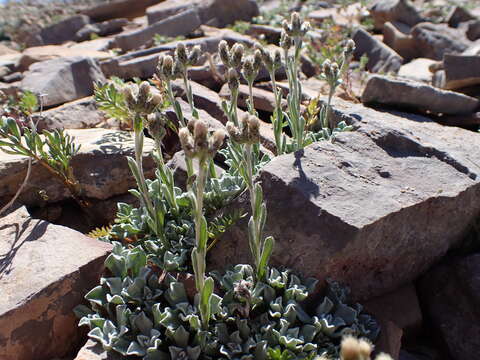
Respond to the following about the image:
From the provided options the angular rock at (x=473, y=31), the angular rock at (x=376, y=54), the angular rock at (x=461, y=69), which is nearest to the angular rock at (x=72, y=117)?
the angular rock at (x=461, y=69)

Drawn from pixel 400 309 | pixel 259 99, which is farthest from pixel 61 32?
pixel 400 309

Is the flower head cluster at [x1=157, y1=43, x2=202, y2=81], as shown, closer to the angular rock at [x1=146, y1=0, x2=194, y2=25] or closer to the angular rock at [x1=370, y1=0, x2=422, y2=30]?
the angular rock at [x1=146, y1=0, x2=194, y2=25]

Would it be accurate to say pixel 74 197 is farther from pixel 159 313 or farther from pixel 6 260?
pixel 159 313

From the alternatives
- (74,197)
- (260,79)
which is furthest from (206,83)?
(74,197)

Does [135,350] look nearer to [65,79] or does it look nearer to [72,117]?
[72,117]

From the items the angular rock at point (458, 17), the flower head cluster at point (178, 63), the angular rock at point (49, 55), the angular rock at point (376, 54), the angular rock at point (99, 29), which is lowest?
the angular rock at point (99, 29)

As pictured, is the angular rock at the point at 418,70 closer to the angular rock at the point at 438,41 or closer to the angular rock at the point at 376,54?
the angular rock at the point at 376,54
